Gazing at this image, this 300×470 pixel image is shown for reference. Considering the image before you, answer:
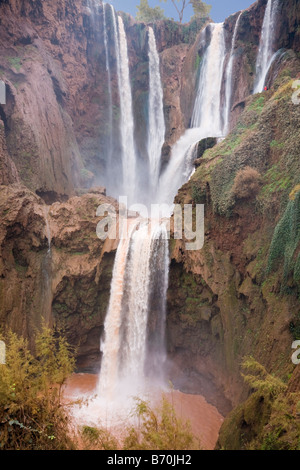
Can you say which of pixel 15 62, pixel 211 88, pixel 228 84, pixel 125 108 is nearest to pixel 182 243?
pixel 228 84

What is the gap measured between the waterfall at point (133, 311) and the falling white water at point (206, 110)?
10057mm

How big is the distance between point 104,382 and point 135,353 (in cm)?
178

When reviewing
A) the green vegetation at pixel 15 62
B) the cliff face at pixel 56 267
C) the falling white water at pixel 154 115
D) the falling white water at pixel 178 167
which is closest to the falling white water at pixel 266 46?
the falling white water at pixel 178 167

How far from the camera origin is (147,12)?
4091 centimetres

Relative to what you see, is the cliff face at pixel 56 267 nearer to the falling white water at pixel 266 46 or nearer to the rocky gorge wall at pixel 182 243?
the rocky gorge wall at pixel 182 243

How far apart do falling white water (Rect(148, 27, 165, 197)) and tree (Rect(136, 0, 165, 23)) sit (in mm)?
12209

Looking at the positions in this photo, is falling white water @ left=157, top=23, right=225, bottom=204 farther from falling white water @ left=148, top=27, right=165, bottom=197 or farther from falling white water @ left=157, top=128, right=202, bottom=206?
falling white water @ left=148, top=27, right=165, bottom=197

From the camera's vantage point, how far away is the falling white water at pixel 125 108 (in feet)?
97.7

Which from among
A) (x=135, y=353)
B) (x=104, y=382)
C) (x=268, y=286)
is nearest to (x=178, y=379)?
(x=135, y=353)

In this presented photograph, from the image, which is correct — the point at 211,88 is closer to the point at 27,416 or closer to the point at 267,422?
the point at 267,422

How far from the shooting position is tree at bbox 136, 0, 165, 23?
4044 centimetres

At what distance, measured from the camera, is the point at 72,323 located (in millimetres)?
15281

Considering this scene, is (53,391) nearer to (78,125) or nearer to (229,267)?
(229,267)

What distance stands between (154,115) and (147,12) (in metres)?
20.7
